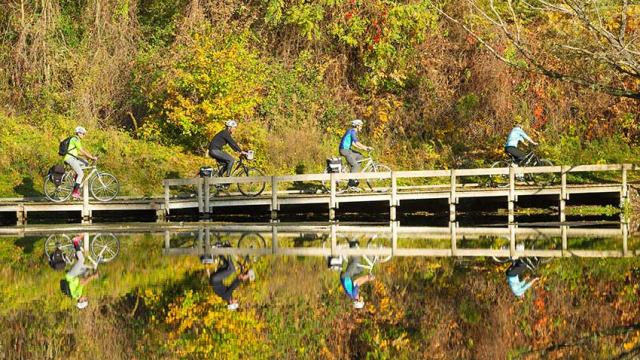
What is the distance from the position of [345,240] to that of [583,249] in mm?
4948

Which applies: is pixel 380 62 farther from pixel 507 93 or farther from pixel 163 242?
pixel 163 242

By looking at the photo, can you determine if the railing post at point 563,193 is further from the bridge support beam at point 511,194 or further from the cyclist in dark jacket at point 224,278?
the cyclist in dark jacket at point 224,278

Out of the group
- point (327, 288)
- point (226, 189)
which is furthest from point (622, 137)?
point (327, 288)

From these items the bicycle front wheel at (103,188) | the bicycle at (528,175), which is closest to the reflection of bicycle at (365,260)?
the bicycle front wheel at (103,188)

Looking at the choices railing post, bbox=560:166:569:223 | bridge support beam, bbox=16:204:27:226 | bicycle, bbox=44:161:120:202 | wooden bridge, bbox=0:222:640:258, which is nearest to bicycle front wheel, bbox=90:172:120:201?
bicycle, bbox=44:161:120:202

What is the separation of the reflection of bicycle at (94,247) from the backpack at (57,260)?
0.06 m

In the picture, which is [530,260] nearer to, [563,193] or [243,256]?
[243,256]

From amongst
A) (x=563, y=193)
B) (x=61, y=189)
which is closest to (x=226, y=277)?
(x=61, y=189)

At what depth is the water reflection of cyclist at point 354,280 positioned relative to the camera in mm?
19783

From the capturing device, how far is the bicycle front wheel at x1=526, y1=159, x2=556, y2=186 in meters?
35.5

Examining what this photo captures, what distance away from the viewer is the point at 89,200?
32719 mm

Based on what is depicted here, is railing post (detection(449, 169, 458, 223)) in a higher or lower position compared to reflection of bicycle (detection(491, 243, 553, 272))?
higher

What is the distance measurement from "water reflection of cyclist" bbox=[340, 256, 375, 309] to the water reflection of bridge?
1.77m

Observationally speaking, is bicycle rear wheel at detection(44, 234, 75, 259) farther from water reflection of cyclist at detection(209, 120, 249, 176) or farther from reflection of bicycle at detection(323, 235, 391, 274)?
reflection of bicycle at detection(323, 235, 391, 274)
